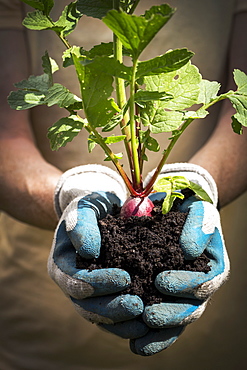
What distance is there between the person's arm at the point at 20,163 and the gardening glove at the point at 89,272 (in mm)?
340

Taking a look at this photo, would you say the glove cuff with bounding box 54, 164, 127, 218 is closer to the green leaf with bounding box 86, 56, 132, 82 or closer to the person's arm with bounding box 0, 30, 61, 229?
the person's arm with bounding box 0, 30, 61, 229

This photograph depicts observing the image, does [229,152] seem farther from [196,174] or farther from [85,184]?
[85,184]

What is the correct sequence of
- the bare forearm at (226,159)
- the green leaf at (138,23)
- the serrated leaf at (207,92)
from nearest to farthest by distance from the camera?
the green leaf at (138,23) < the serrated leaf at (207,92) < the bare forearm at (226,159)

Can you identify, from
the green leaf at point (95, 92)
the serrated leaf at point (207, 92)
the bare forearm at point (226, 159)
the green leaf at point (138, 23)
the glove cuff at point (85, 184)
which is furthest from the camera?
the bare forearm at point (226, 159)

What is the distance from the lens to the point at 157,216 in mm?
750

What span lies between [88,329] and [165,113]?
86 cm

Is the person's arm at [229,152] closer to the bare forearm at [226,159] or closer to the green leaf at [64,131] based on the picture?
the bare forearm at [226,159]

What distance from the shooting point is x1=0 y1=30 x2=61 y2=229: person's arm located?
122 cm

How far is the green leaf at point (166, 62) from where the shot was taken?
0.59 m

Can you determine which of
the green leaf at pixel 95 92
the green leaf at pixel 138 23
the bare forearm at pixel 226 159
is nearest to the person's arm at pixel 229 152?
the bare forearm at pixel 226 159

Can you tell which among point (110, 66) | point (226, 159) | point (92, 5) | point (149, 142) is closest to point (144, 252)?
point (149, 142)

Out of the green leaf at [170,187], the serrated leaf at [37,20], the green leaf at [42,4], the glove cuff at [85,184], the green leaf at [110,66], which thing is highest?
the green leaf at [42,4]

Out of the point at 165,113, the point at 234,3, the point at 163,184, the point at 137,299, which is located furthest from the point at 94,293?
the point at 234,3

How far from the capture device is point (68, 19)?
0.72 meters
